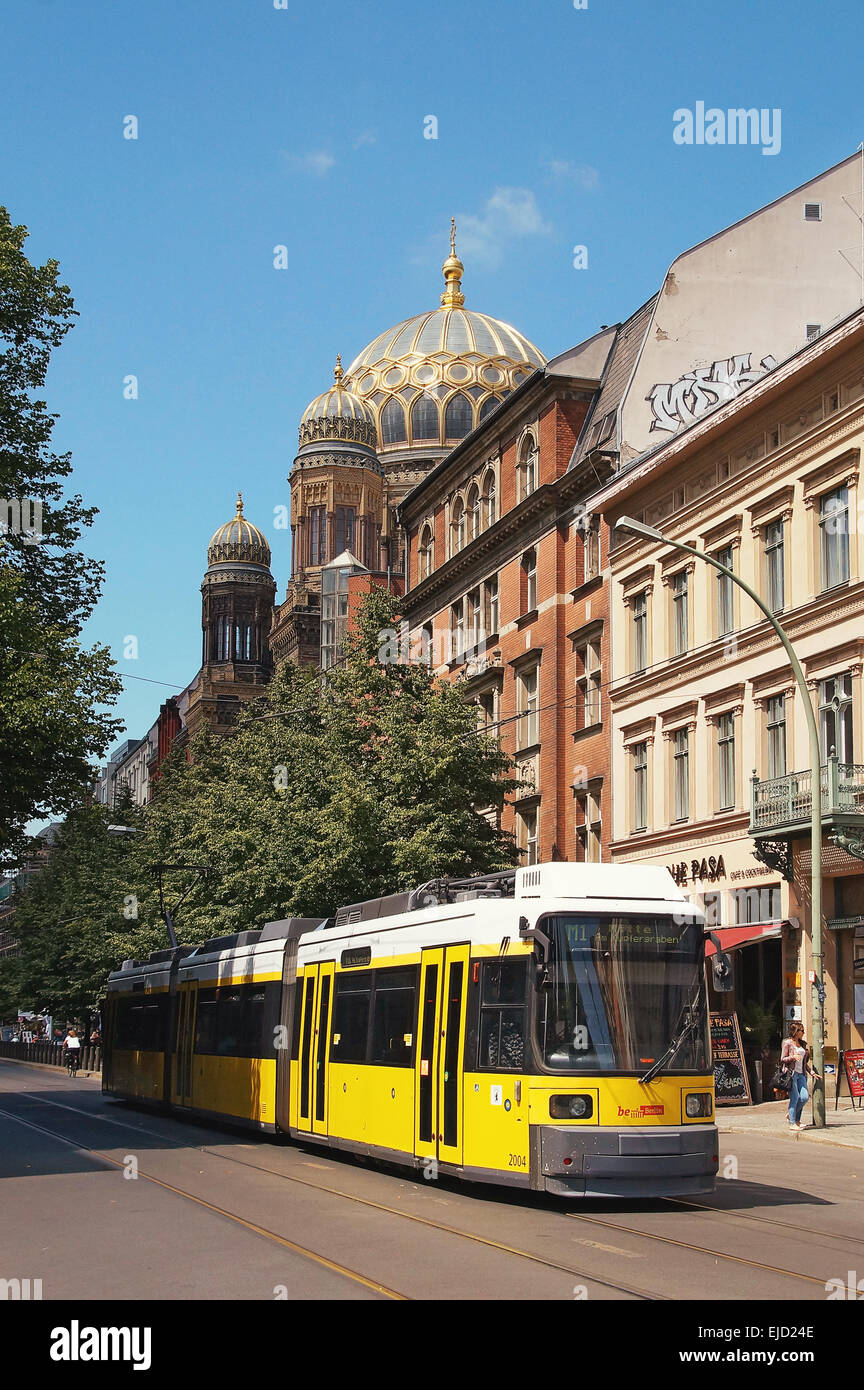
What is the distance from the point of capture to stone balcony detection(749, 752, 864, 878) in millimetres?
28688

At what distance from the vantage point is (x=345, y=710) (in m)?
40.6

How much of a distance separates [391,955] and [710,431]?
1975cm

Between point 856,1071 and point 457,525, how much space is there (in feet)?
101

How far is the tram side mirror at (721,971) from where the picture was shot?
1501cm

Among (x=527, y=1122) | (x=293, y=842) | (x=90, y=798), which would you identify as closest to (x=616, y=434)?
(x=293, y=842)

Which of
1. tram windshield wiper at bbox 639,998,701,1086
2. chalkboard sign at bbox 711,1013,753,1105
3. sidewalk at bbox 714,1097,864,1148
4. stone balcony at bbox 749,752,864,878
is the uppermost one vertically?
stone balcony at bbox 749,752,864,878

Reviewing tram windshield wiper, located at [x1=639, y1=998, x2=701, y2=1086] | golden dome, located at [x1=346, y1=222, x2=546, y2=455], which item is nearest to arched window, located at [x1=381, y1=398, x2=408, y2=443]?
golden dome, located at [x1=346, y1=222, x2=546, y2=455]

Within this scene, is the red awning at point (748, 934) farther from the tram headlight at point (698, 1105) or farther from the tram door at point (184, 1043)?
the tram headlight at point (698, 1105)

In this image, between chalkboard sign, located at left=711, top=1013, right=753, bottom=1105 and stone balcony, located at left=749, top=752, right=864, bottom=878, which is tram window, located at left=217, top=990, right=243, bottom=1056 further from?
stone balcony, located at left=749, top=752, right=864, bottom=878

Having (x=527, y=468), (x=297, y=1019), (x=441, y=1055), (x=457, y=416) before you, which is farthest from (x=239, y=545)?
(x=441, y=1055)

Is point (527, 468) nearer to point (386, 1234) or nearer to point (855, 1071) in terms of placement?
point (855, 1071)

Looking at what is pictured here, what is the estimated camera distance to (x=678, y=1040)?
14945 millimetres

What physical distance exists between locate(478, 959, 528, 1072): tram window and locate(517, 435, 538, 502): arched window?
110 feet

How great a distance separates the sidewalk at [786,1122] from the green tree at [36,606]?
11.6 metres
